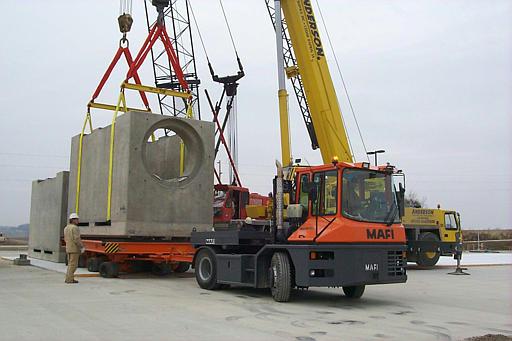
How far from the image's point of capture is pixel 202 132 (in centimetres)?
1567

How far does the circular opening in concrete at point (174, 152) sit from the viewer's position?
1516 centimetres

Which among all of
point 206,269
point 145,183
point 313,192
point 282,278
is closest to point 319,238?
point 313,192

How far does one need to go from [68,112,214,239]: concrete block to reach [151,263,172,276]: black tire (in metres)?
1.23

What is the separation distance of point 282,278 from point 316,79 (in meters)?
7.08

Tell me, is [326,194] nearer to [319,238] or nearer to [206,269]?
[319,238]

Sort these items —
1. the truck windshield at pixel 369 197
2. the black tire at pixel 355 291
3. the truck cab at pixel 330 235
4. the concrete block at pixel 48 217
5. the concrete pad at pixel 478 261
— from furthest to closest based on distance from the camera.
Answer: the concrete pad at pixel 478 261
the concrete block at pixel 48 217
the black tire at pixel 355 291
the truck windshield at pixel 369 197
the truck cab at pixel 330 235

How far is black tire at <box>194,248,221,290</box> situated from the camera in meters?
12.0

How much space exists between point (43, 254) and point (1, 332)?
→ 49.7 feet

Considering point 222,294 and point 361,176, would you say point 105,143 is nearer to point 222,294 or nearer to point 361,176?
point 222,294

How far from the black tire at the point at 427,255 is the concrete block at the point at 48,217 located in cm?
1317

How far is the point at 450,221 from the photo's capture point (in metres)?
20.6

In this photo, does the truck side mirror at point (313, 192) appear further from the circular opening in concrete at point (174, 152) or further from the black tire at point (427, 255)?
the black tire at point (427, 255)

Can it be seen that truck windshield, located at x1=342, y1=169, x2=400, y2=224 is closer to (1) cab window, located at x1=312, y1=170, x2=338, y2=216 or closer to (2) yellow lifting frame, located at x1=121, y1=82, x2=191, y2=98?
(1) cab window, located at x1=312, y1=170, x2=338, y2=216

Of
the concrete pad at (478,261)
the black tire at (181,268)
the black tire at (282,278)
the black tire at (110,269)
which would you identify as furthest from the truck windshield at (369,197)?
the concrete pad at (478,261)
